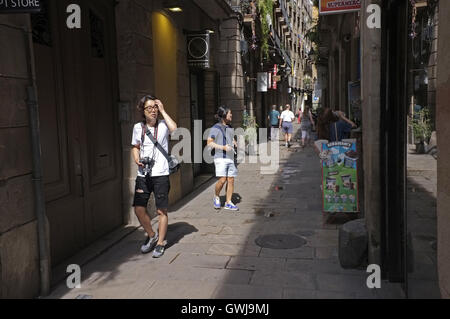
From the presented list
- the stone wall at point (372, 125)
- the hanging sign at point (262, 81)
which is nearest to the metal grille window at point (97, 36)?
the stone wall at point (372, 125)

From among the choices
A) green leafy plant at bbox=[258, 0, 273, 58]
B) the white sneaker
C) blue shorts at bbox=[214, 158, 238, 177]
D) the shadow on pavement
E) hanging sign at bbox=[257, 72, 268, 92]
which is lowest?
the shadow on pavement

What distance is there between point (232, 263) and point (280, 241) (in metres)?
1.05

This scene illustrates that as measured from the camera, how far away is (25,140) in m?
3.82

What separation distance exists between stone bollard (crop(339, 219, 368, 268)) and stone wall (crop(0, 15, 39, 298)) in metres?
3.13

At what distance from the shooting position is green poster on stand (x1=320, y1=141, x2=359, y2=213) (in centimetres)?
596

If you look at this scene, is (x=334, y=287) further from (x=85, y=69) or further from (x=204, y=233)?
(x=85, y=69)

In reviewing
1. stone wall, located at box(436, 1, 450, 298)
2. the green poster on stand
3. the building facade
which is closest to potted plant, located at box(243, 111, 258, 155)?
the building facade

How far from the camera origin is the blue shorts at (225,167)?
291 inches

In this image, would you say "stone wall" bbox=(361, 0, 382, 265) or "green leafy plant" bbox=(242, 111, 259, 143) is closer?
"stone wall" bbox=(361, 0, 382, 265)

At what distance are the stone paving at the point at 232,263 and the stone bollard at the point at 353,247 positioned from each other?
10cm

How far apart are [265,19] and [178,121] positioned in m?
11.2

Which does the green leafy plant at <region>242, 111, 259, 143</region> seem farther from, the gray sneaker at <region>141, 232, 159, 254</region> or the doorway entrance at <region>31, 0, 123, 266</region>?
the gray sneaker at <region>141, 232, 159, 254</region>

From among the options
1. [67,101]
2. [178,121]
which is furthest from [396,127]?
[178,121]
